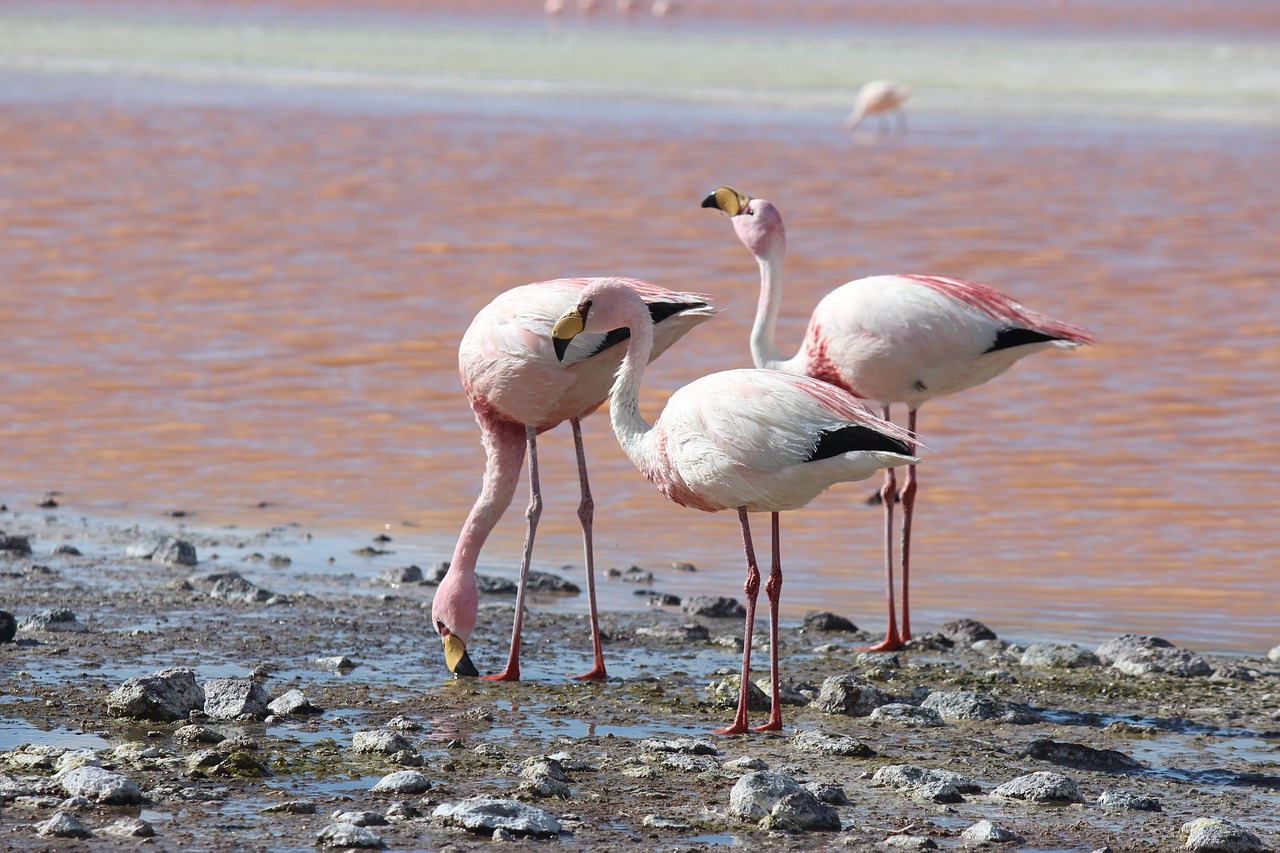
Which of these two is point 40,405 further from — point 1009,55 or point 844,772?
point 1009,55

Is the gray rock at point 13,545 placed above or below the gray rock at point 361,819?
above

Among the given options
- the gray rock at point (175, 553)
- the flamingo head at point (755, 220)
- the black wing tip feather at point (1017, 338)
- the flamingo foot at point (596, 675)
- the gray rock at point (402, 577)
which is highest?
the flamingo head at point (755, 220)

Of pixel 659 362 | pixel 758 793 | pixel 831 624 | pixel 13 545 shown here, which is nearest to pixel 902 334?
pixel 831 624

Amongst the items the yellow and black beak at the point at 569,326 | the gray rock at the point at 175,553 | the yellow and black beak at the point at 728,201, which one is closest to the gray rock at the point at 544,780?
the yellow and black beak at the point at 569,326

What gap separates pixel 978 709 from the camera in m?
5.86

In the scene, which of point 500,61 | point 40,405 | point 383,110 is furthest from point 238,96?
point 40,405

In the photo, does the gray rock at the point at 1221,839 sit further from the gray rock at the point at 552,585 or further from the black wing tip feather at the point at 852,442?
the gray rock at the point at 552,585

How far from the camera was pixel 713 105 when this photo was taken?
2639 centimetres

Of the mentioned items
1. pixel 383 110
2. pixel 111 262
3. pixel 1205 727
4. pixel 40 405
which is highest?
pixel 383 110

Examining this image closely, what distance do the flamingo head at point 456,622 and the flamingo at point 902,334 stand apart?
174cm

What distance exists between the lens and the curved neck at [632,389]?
234 inches

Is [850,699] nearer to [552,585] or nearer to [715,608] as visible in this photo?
[715,608]

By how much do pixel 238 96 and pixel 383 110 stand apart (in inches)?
117

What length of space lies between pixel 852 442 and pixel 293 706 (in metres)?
1.94
